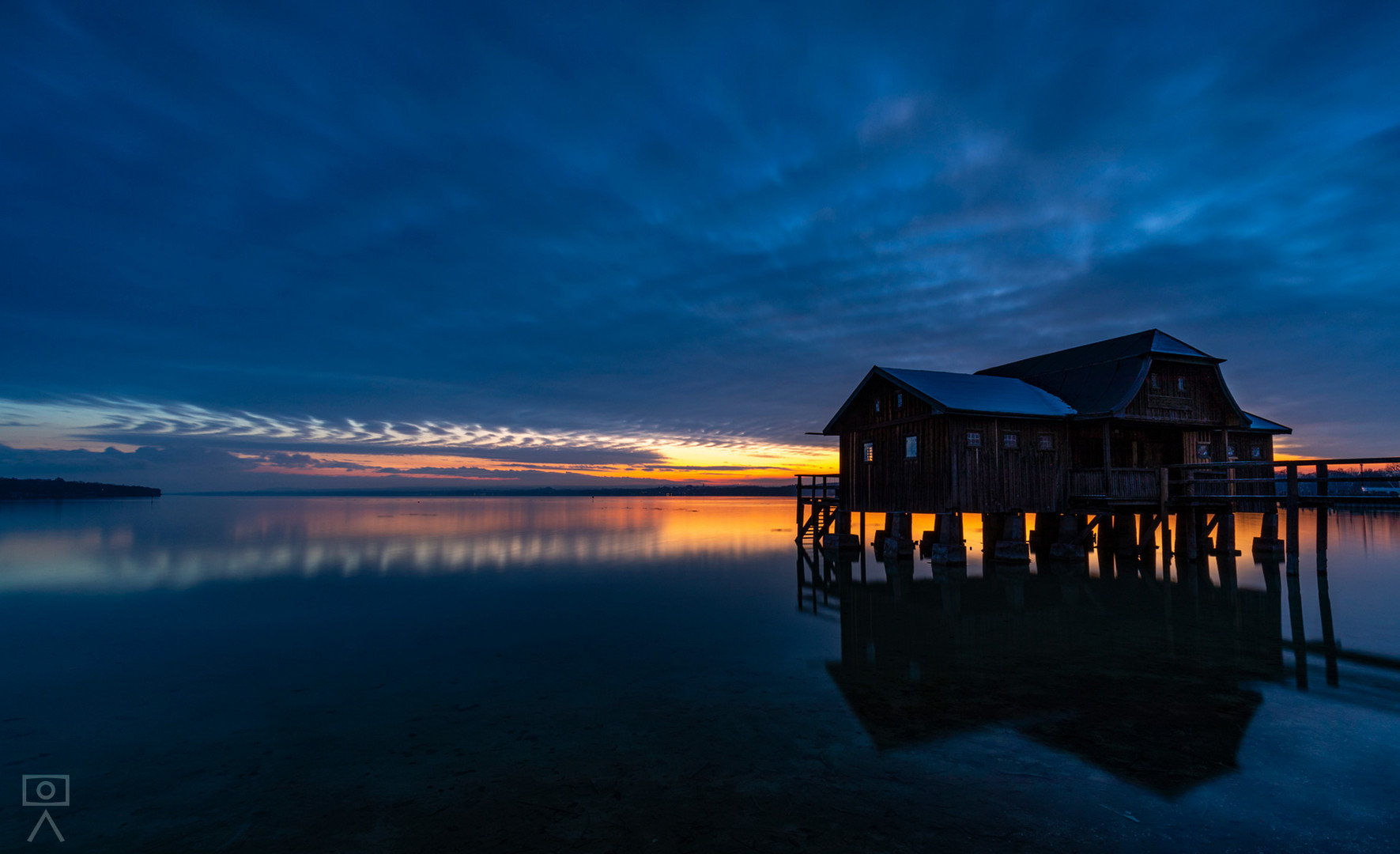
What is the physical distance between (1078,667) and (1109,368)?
2025 cm

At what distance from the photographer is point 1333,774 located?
7.04m

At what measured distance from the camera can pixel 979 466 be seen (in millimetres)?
25297

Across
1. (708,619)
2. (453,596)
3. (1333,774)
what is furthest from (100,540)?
(1333,774)

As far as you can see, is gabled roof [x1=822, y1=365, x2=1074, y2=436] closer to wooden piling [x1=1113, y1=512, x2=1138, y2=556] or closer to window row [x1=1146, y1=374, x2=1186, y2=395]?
window row [x1=1146, y1=374, x2=1186, y2=395]

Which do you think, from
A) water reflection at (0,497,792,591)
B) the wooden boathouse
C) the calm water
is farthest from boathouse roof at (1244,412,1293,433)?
water reflection at (0,497,792,591)

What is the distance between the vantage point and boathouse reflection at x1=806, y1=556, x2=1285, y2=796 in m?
7.96

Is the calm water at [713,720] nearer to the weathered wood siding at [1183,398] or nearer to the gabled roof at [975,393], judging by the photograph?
the gabled roof at [975,393]

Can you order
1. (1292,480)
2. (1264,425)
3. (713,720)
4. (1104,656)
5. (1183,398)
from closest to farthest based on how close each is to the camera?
(713,720) → (1104,656) → (1292,480) → (1183,398) → (1264,425)

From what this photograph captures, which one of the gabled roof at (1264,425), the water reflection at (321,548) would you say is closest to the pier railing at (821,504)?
the water reflection at (321,548)

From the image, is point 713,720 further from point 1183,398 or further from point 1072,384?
point 1183,398

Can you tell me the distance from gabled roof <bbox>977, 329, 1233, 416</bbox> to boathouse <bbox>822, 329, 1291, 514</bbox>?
0.06m

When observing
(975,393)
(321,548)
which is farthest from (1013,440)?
(321,548)

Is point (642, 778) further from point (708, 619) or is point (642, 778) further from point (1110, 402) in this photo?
point (1110, 402)

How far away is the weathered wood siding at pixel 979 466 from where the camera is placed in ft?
82.1
